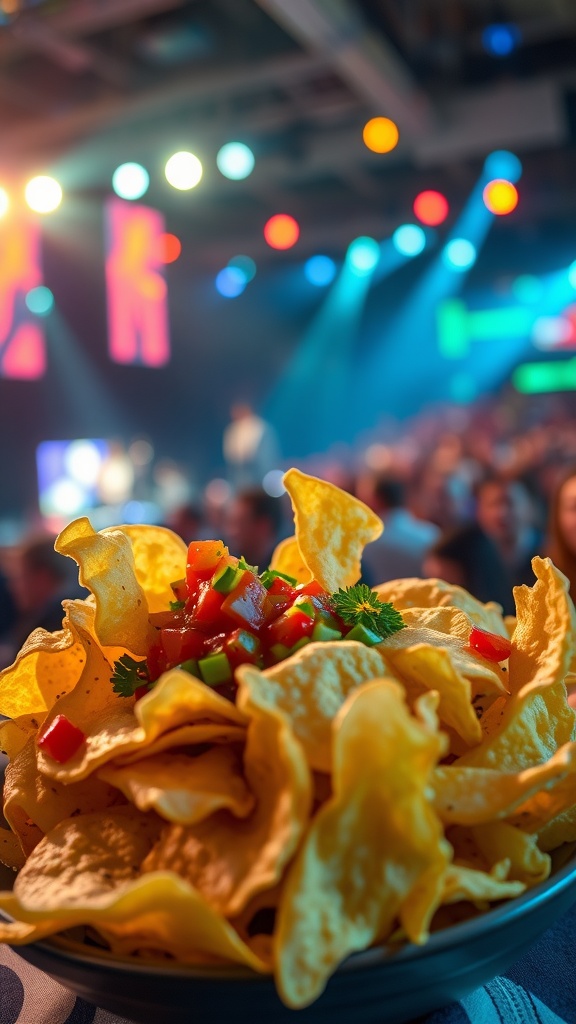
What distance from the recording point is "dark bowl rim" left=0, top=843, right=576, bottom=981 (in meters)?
0.57

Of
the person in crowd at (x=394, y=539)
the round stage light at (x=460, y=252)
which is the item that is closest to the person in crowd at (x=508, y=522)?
the person in crowd at (x=394, y=539)

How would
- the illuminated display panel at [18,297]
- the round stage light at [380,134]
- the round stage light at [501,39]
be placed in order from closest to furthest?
the round stage light at [501,39], the round stage light at [380,134], the illuminated display panel at [18,297]

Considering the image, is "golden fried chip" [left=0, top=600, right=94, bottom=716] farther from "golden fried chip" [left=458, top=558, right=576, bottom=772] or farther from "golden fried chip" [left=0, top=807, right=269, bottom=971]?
"golden fried chip" [left=458, top=558, right=576, bottom=772]

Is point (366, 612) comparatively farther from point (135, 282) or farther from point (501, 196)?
point (135, 282)

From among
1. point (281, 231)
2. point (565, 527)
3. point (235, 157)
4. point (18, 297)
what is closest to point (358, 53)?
point (235, 157)

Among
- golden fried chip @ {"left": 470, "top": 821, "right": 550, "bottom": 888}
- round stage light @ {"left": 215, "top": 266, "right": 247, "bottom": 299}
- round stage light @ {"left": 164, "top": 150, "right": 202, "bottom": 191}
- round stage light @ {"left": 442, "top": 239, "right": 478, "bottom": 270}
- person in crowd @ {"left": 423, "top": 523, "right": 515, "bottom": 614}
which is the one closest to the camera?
golden fried chip @ {"left": 470, "top": 821, "right": 550, "bottom": 888}

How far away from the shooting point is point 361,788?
1.89ft

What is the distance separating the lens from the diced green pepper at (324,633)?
781 mm

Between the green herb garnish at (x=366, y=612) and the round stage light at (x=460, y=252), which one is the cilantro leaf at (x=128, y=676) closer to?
the green herb garnish at (x=366, y=612)

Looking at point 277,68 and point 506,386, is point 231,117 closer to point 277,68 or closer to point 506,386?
point 277,68

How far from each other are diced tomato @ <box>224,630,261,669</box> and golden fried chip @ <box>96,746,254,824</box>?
9cm

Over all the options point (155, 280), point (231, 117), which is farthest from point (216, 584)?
point (155, 280)

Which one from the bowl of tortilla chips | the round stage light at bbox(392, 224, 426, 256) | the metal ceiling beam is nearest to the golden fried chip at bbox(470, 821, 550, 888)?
the bowl of tortilla chips

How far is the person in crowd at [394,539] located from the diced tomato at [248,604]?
98.0 inches
